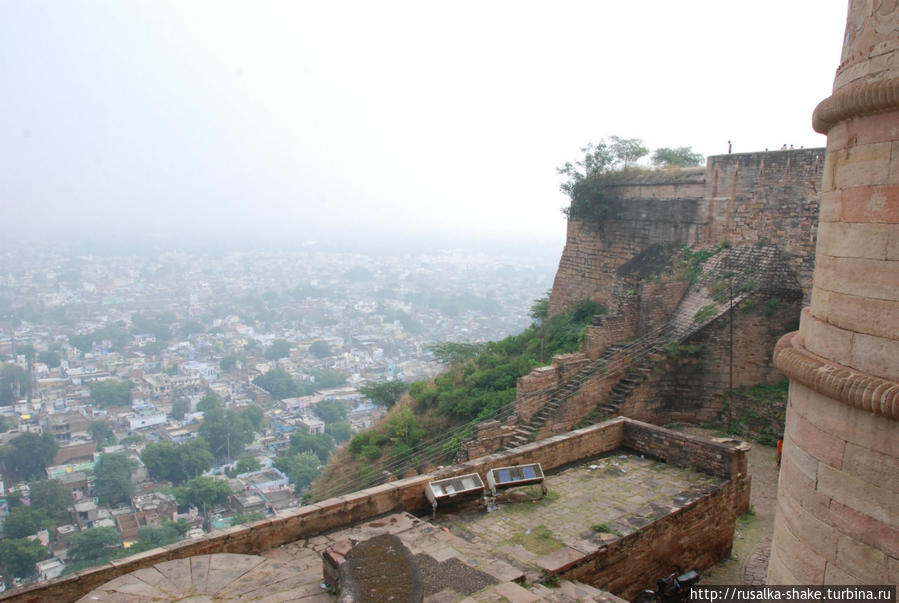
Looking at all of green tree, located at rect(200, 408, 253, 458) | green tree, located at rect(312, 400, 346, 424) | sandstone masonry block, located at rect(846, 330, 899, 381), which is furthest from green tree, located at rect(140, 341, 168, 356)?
sandstone masonry block, located at rect(846, 330, 899, 381)

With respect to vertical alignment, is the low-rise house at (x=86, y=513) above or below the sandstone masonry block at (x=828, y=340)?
below

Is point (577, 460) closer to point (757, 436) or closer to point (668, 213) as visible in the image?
point (757, 436)

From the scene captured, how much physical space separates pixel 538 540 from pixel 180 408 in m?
38.6

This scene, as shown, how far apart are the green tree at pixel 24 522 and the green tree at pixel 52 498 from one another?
504 mm

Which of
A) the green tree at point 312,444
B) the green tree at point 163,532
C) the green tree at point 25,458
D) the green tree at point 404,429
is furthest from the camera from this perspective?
the green tree at point 312,444

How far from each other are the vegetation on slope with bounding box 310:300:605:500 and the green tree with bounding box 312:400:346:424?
21663 millimetres

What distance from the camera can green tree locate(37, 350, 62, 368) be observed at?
57.0 m

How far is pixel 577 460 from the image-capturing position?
876 cm

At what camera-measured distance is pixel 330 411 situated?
39438mm

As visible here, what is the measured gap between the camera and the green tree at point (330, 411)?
1528 inches

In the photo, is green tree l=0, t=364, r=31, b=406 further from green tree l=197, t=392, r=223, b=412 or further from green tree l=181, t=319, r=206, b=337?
green tree l=181, t=319, r=206, b=337

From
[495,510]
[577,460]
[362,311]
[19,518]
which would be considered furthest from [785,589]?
[362,311]

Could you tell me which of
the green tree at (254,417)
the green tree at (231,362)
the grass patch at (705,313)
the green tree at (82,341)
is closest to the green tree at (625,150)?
the grass patch at (705,313)

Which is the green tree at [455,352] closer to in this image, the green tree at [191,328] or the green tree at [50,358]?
the green tree at [50,358]
